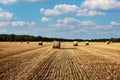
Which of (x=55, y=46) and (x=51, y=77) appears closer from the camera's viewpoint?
(x=51, y=77)

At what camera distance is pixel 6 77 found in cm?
1269

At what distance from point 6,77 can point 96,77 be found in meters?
3.92

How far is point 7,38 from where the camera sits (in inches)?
5704

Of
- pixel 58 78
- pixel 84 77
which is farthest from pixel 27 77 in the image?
pixel 84 77

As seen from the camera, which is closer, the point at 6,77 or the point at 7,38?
the point at 6,77

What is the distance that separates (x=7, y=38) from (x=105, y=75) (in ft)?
441

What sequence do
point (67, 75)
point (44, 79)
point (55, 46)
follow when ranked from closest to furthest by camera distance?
point (44, 79)
point (67, 75)
point (55, 46)

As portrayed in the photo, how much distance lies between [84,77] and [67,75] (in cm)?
90

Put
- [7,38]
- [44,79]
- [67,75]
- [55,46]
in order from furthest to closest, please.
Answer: [7,38] → [55,46] → [67,75] → [44,79]

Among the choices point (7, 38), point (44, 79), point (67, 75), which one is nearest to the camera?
point (44, 79)

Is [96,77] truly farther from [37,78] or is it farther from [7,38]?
[7,38]

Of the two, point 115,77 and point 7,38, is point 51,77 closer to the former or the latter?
point 115,77

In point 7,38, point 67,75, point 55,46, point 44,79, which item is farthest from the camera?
→ point 7,38

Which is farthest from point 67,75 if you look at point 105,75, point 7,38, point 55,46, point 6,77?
point 7,38
